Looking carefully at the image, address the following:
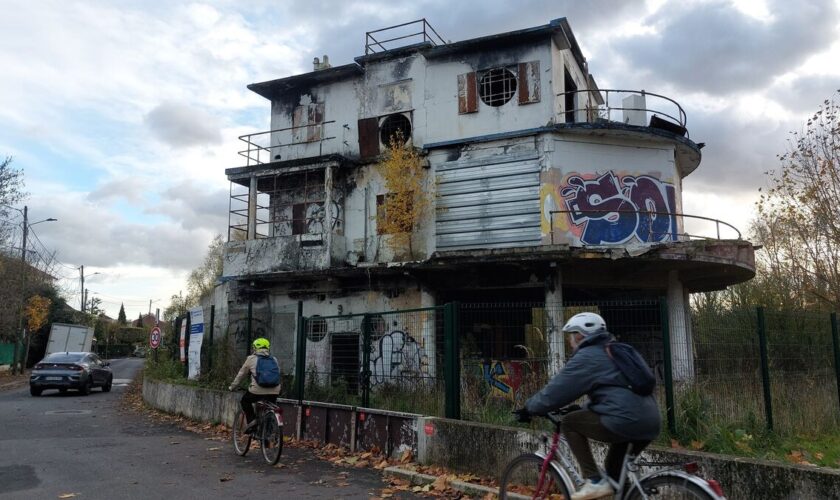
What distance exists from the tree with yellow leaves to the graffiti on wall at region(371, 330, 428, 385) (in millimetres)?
9689

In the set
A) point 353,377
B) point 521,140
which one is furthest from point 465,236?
point 353,377

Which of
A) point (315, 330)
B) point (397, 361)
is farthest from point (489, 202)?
point (397, 361)

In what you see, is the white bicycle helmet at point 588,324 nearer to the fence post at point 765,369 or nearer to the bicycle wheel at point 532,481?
the bicycle wheel at point 532,481

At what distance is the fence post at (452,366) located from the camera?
838cm

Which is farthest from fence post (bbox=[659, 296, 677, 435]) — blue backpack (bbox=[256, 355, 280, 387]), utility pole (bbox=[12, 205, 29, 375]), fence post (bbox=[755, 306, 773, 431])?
utility pole (bbox=[12, 205, 29, 375])

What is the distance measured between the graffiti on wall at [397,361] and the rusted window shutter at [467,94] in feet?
37.1

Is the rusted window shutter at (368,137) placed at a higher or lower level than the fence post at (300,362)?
higher

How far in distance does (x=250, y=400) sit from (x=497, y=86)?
13975 millimetres

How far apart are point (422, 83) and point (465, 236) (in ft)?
18.6

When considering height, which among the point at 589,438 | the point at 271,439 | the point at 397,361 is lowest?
the point at 271,439

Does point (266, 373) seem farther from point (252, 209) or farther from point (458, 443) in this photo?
point (252, 209)

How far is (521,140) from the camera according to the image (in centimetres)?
1877

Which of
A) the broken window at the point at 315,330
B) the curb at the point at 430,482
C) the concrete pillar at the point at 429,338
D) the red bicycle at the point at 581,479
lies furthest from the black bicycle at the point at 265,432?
the red bicycle at the point at 581,479

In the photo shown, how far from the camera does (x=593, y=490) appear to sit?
459 centimetres
